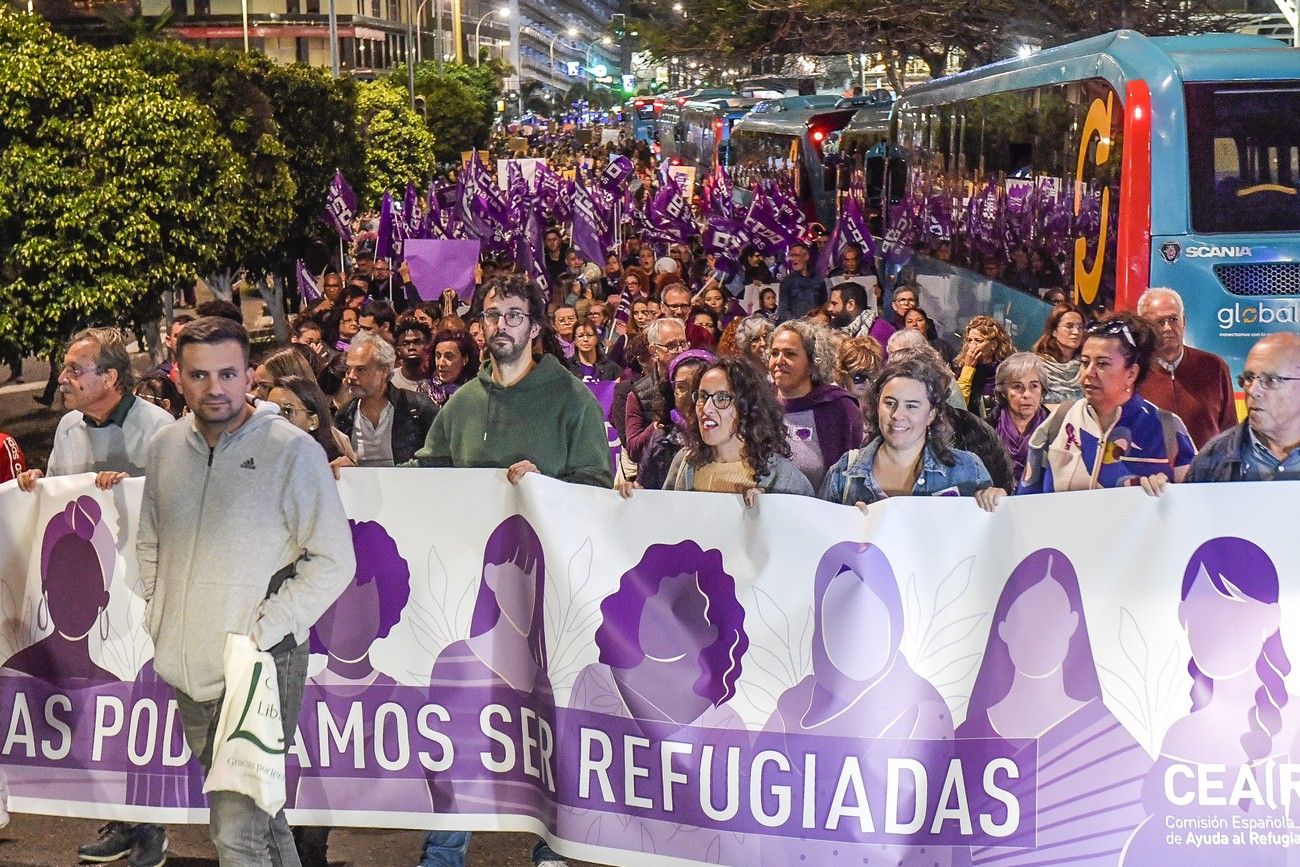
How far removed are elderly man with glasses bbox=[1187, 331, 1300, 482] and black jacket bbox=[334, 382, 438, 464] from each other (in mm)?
3599

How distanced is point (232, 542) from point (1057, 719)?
7.86ft

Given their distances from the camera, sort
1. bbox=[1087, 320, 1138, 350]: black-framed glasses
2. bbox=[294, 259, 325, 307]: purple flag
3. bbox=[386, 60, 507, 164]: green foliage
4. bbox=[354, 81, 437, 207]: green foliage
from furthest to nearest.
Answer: bbox=[386, 60, 507, 164]: green foliage, bbox=[354, 81, 437, 207]: green foliage, bbox=[294, 259, 325, 307]: purple flag, bbox=[1087, 320, 1138, 350]: black-framed glasses

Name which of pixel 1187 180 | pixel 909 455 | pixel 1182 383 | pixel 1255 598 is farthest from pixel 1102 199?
pixel 1255 598

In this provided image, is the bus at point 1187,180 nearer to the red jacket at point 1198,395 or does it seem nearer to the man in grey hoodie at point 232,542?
the red jacket at point 1198,395

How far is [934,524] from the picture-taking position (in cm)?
528

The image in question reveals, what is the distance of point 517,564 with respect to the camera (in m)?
5.75

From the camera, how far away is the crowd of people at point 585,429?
4910mm

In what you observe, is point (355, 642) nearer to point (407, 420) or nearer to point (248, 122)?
point (407, 420)

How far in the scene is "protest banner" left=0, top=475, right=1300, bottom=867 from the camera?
5125 mm

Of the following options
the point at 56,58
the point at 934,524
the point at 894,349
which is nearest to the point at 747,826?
the point at 934,524

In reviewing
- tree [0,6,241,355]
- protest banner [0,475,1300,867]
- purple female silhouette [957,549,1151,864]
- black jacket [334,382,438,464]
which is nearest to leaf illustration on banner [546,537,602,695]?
protest banner [0,475,1300,867]

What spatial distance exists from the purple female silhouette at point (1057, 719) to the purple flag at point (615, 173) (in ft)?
67.4

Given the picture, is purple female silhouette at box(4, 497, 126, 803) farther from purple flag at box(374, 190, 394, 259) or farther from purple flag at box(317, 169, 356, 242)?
purple flag at box(317, 169, 356, 242)

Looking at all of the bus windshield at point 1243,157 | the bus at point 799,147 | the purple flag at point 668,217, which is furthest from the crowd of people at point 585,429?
the bus at point 799,147
